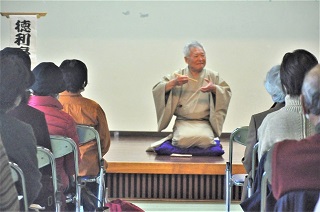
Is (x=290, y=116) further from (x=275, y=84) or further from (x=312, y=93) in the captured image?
(x=275, y=84)

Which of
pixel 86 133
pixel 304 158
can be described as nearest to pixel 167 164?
pixel 86 133

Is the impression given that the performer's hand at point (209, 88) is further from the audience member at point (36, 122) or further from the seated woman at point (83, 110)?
the audience member at point (36, 122)

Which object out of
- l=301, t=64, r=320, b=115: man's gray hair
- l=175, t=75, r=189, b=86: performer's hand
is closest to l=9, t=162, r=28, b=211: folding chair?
l=301, t=64, r=320, b=115: man's gray hair

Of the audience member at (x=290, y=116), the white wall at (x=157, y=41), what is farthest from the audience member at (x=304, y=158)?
the white wall at (x=157, y=41)

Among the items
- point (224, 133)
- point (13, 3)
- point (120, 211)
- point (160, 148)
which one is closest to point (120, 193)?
point (160, 148)

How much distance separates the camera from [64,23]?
26.6 ft

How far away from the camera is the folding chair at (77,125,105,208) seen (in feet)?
12.6

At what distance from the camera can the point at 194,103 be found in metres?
6.04

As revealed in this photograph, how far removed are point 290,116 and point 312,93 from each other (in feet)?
2.32

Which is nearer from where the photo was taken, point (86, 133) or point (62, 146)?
point (62, 146)

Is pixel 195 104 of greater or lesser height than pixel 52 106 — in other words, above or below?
below

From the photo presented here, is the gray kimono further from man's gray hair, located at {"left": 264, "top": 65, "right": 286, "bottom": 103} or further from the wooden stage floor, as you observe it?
man's gray hair, located at {"left": 264, "top": 65, "right": 286, "bottom": 103}

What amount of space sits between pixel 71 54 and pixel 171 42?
1.16m

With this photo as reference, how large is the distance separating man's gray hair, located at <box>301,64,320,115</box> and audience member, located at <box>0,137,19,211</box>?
91 cm
